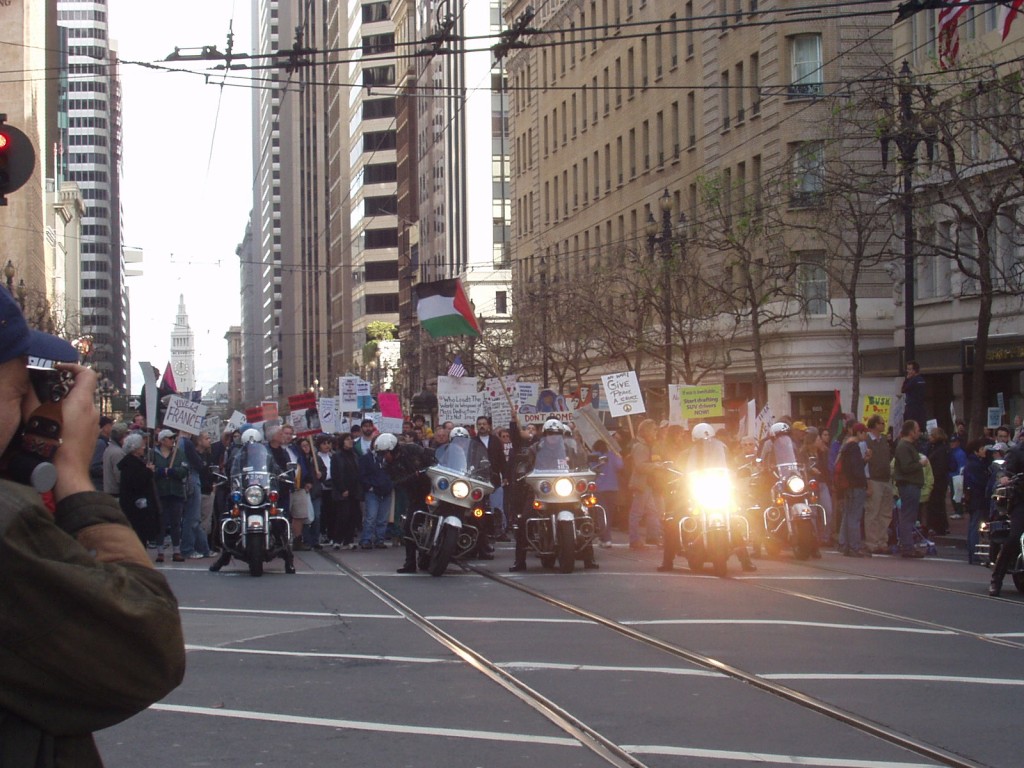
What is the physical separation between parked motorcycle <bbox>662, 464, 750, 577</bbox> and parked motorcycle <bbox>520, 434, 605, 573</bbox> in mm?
1294

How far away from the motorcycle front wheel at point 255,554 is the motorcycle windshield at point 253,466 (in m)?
0.79

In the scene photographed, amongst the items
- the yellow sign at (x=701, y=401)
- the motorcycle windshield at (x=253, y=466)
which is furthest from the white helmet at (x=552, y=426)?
the yellow sign at (x=701, y=401)

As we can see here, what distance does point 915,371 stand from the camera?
79.8 ft

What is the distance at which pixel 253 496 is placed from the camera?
19.5 m

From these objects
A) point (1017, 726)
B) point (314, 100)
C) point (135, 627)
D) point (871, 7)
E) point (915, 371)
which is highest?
point (314, 100)

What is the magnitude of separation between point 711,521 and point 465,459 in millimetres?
3252

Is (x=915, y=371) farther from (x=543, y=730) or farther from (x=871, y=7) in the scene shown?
(x=871, y=7)

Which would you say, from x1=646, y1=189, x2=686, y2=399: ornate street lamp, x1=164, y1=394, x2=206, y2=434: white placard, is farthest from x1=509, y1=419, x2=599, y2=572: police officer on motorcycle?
x1=646, y1=189, x2=686, y2=399: ornate street lamp

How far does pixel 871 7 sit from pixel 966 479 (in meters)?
28.2

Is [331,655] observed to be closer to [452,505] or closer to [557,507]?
[452,505]

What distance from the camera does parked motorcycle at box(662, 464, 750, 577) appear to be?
1775cm

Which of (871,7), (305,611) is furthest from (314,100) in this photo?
(305,611)

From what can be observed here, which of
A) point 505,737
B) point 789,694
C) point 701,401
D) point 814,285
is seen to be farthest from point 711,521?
point 814,285

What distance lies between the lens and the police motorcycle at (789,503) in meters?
20.2
